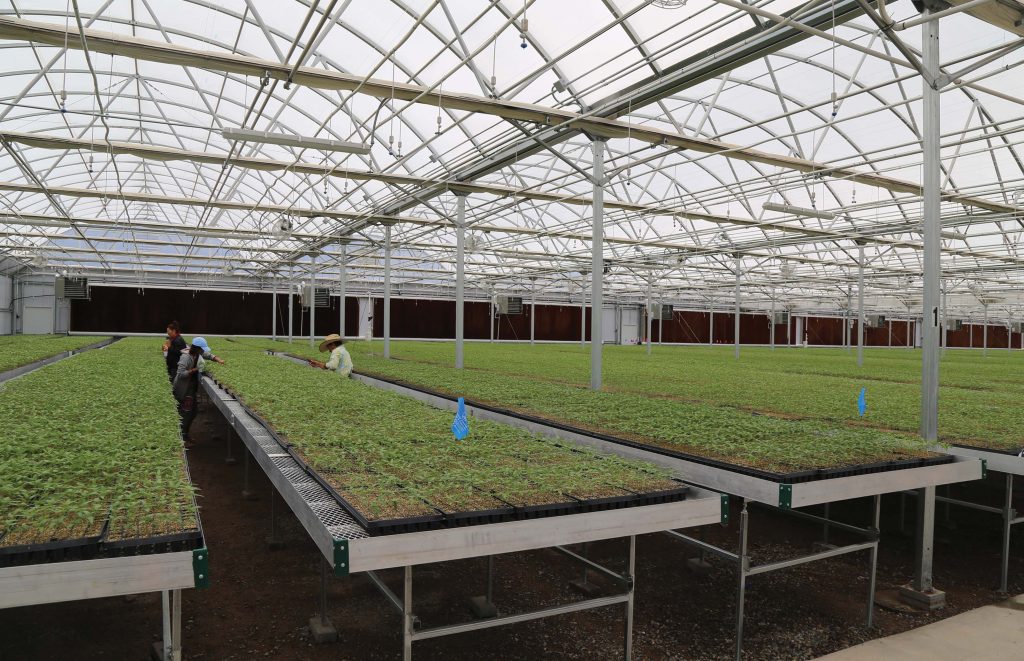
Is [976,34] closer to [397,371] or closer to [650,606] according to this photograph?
[650,606]

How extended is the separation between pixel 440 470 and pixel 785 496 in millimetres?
2733

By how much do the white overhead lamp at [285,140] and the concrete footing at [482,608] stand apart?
313 inches

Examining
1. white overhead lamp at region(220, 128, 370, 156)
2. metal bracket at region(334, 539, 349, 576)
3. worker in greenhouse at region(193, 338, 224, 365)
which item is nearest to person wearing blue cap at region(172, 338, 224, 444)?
worker in greenhouse at region(193, 338, 224, 365)

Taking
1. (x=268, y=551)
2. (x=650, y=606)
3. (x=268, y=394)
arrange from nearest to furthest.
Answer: (x=650, y=606)
(x=268, y=551)
(x=268, y=394)

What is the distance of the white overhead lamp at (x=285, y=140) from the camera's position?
10703mm

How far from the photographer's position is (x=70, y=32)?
30.7 ft

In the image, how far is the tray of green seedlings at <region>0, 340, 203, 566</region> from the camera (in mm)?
3254

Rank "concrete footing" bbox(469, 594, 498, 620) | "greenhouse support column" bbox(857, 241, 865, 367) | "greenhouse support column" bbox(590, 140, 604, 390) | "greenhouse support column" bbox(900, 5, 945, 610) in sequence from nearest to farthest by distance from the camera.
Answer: "concrete footing" bbox(469, 594, 498, 620) < "greenhouse support column" bbox(900, 5, 945, 610) < "greenhouse support column" bbox(590, 140, 604, 390) < "greenhouse support column" bbox(857, 241, 865, 367)

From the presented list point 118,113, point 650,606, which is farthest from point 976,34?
point 118,113

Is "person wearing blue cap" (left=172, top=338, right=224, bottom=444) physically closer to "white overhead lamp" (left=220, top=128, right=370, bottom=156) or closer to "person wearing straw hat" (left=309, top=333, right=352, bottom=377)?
"person wearing straw hat" (left=309, top=333, right=352, bottom=377)

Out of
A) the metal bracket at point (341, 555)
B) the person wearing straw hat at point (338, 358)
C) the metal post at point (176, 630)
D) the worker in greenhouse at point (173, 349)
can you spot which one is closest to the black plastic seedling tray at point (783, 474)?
the metal bracket at point (341, 555)

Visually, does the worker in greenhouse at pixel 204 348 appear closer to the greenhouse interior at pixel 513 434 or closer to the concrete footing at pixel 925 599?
the greenhouse interior at pixel 513 434

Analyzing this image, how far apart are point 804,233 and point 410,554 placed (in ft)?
85.9

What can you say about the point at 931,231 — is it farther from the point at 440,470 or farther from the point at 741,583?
the point at 440,470
